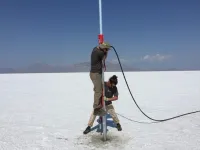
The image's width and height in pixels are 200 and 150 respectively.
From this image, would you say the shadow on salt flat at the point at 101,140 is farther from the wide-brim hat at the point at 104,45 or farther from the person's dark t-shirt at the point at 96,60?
the wide-brim hat at the point at 104,45

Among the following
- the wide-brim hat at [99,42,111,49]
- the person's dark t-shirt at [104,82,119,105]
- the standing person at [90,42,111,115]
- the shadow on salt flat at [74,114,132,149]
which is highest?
the wide-brim hat at [99,42,111,49]

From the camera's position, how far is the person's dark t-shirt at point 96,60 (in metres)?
5.44

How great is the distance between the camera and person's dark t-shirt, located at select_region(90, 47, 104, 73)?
544 cm

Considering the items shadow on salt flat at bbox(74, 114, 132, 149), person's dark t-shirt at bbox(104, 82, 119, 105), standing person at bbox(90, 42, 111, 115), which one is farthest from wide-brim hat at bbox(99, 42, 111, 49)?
shadow on salt flat at bbox(74, 114, 132, 149)

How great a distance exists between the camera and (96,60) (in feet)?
18.1

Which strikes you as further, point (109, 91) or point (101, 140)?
point (109, 91)

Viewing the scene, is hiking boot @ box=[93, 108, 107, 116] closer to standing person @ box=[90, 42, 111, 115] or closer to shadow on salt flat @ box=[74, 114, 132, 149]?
standing person @ box=[90, 42, 111, 115]

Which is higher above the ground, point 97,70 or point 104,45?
point 104,45

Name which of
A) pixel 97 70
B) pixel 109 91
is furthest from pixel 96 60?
pixel 109 91

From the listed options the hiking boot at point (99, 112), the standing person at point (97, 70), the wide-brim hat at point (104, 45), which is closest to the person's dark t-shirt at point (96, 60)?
the standing person at point (97, 70)

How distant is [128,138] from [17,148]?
2.37m

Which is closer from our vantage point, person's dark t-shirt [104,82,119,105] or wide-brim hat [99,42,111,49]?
wide-brim hat [99,42,111,49]

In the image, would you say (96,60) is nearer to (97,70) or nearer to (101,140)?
(97,70)

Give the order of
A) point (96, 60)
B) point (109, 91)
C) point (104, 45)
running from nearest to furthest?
point (104, 45)
point (96, 60)
point (109, 91)
